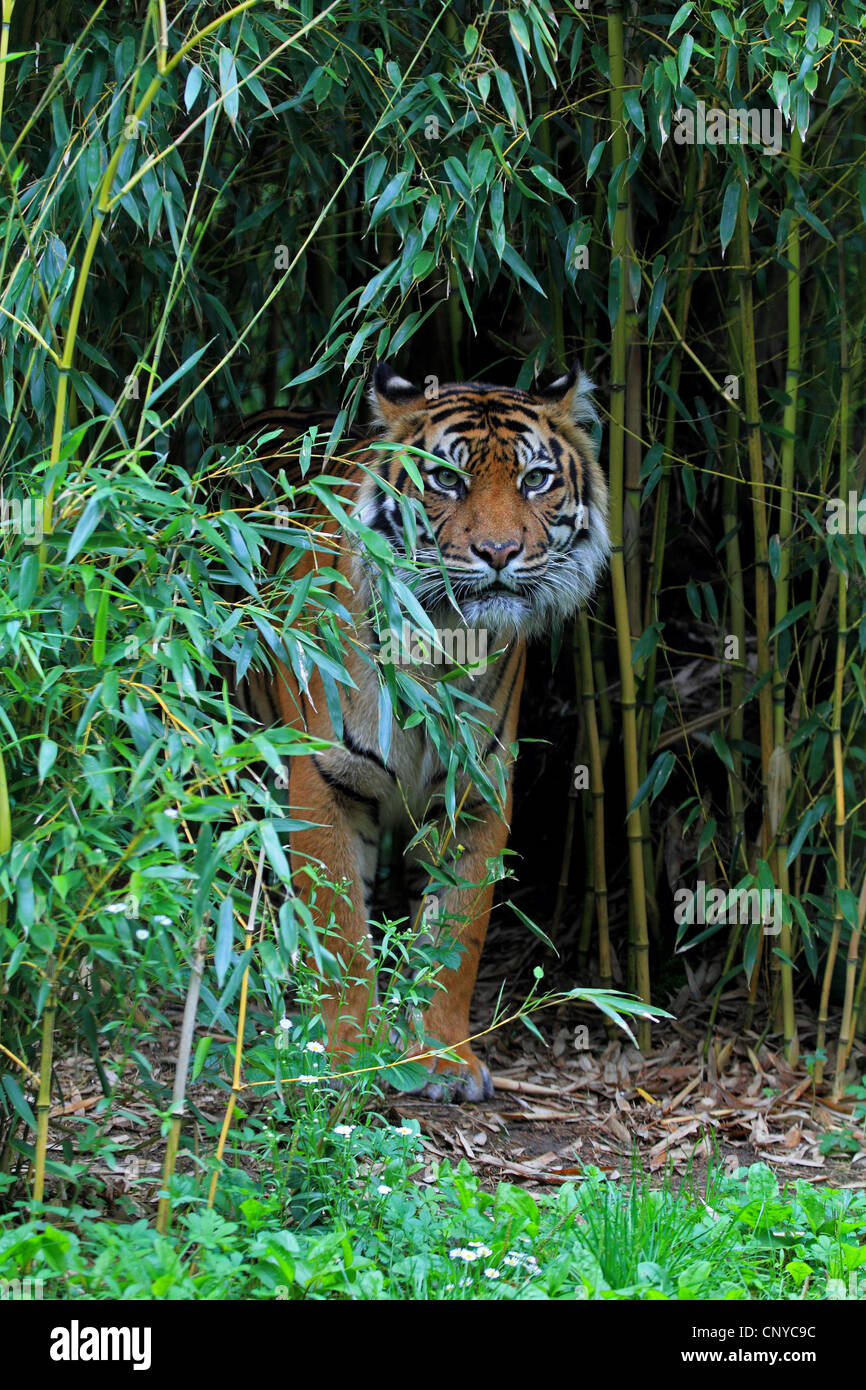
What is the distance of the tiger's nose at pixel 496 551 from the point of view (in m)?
3.43

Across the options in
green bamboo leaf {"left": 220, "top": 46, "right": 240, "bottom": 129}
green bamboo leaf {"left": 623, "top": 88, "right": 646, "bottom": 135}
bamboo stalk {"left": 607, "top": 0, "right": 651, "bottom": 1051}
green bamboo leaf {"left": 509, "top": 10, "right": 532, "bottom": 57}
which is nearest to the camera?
green bamboo leaf {"left": 220, "top": 46, "right": 240, "bottom": 129}

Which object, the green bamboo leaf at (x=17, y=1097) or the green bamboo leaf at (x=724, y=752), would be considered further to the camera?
the green bamboo leaf at (x=724, y=752)

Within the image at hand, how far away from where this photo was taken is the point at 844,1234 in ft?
8.82

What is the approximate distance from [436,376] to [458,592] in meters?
1.15

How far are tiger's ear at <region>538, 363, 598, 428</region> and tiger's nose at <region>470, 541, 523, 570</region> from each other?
51 cm

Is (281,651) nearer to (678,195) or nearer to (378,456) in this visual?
(378,456)

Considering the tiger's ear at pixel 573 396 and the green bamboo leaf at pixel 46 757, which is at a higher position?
the tiger's ear at pixel 573 396

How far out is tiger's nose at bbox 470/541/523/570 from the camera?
3434 mm

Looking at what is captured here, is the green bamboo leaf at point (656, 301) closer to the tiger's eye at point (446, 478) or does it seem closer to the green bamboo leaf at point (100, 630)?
Answer: the tiger's eye at point (446, 478)

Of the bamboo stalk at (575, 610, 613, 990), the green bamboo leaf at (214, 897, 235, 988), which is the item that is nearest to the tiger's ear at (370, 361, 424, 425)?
the bamboo stalk at (575, 610, 613, 990)

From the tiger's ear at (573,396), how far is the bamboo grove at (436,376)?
0.07 meters

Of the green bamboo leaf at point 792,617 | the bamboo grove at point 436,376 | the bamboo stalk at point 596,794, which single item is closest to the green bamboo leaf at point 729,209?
the bamboo grove at point 436,376

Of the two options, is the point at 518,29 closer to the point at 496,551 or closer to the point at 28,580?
the point at 496,551

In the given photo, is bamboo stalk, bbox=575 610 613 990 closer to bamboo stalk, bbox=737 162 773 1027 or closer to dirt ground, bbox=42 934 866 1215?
dirt ground, bbox=42 934 866 1215
